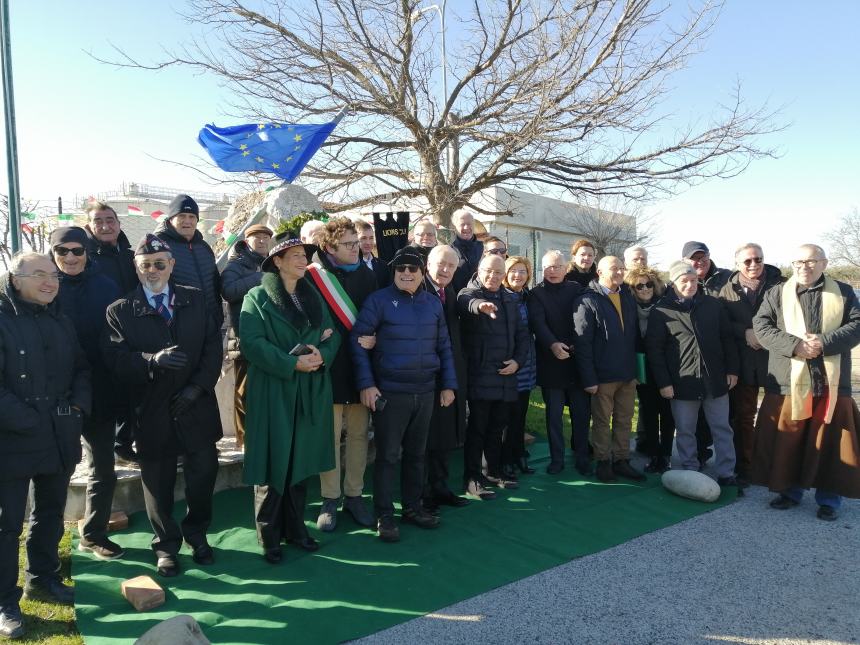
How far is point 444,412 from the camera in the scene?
4777 millimetres

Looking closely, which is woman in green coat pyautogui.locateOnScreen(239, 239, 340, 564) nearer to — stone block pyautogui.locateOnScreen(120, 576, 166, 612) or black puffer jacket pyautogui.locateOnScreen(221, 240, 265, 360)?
stone block pyautogui.locateOnScreen(120, 576, 166, 612)

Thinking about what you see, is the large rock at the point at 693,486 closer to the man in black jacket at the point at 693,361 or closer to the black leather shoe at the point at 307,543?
the man in black jacket at the point at 693,361

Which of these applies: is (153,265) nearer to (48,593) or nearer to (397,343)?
(397,343)

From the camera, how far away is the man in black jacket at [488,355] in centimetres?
508

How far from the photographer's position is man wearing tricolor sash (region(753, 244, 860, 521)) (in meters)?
4.68

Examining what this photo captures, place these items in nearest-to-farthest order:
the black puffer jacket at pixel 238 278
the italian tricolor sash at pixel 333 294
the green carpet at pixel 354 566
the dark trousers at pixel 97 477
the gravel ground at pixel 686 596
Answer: the gravel ground at pixel 686 596 → the green carpet at pixel 354 566 → the dark trousers at pixel 97 477 → the italian tricolor sash at pixel 333 294 → the black puffer jacket at pixel 238 278

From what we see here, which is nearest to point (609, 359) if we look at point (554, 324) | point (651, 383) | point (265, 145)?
point (554, 324)

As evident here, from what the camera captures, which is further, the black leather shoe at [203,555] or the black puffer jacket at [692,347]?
the black puffer jacket at [692,347]

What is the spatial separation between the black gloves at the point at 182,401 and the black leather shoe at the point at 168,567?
926mm

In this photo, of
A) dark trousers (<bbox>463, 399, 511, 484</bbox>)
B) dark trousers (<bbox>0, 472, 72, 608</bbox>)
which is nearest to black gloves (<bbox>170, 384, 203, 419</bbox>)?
dark trousers (<bbox>0, 472, 72, 608</bbox>)

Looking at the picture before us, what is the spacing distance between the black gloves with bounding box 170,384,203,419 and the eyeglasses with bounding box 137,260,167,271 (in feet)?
2.51

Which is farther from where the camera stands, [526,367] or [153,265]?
[526,367]

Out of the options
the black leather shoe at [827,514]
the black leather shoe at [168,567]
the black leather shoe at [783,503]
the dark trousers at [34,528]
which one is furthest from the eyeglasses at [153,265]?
the black leather shoe at [827,514]

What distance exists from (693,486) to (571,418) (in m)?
1.23
